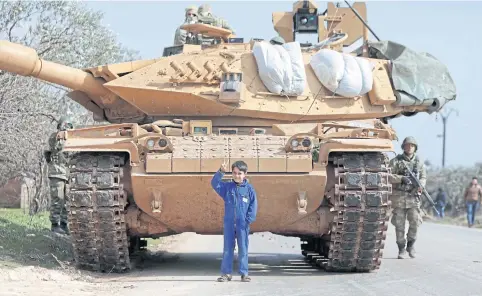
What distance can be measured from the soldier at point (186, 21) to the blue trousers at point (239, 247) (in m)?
5.04

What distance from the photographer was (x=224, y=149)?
1218 centimetres

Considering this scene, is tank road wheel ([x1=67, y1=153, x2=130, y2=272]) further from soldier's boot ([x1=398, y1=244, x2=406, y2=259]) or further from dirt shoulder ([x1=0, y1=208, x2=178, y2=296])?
soldier's boot ([x1=398, y1=244, x2=406, y2=259])

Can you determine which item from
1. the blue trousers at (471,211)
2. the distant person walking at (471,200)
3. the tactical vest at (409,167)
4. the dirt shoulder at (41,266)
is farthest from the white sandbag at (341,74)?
the blue trousers at (471,211)

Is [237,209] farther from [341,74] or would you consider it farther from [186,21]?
[186,21]

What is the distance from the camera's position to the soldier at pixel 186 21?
52.1ft

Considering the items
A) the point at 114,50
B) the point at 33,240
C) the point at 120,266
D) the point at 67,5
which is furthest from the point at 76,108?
the point at 120,266

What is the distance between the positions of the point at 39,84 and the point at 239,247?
12.2 metres

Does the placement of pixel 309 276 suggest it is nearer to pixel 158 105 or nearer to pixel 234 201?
pixel 234 201

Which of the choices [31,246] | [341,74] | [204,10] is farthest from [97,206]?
[204,10]

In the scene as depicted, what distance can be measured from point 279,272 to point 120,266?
6.84ft

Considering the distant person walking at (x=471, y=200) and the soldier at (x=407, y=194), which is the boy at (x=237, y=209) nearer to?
the soldier at (x=407, y=194)

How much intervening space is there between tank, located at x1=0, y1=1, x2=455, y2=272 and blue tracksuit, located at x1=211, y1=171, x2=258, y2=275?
0.60 metres

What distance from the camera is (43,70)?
44.2 feet

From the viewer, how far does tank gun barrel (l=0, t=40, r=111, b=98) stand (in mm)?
12914
